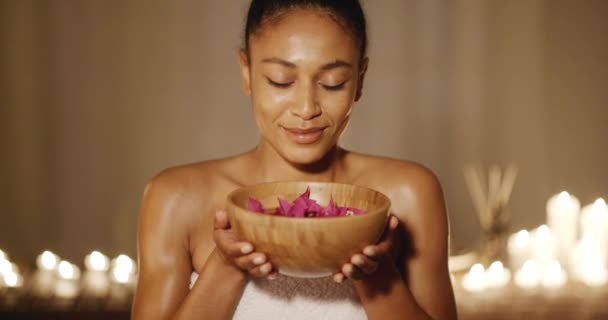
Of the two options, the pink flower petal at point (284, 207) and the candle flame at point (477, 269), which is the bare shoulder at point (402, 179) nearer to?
the pink flower petal at point (284, 207)

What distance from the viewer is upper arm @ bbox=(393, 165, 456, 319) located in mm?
1269

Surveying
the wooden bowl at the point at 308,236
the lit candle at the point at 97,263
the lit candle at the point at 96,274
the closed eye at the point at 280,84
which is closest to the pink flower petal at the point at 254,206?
the wooden bowl at the point at 308,236

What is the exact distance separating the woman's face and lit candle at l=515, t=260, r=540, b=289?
2.32 meters

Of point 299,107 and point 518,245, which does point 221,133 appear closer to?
point 518,245

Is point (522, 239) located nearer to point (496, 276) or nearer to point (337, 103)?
point (496, 276)

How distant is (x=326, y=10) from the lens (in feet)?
3.81

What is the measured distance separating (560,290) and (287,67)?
Result: 2499 millimetres

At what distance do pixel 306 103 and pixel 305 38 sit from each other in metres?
0.12

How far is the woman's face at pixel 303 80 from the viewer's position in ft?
3.70

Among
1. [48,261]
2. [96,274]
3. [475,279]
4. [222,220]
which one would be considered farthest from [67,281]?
[222,220]

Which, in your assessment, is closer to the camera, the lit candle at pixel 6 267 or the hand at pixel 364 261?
the hand at pixel 364 261

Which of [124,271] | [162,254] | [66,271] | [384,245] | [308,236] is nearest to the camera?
[308,236]

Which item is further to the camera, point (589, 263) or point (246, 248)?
point (589, 263)

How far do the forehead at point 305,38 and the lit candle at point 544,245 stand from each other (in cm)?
275
